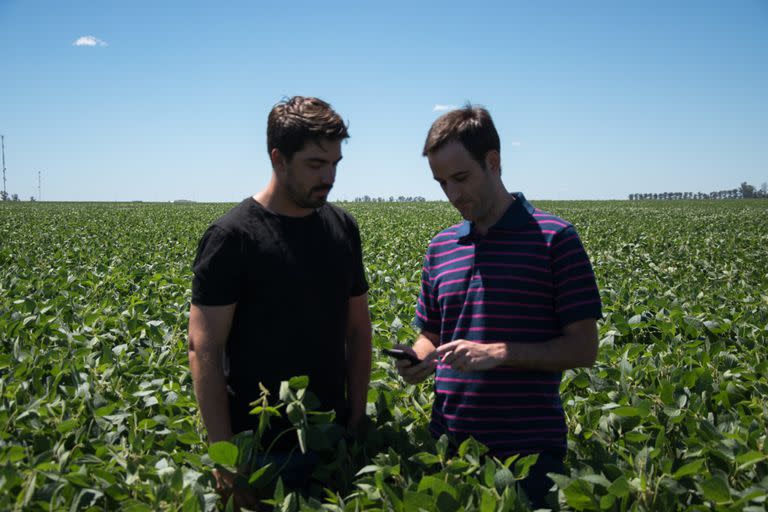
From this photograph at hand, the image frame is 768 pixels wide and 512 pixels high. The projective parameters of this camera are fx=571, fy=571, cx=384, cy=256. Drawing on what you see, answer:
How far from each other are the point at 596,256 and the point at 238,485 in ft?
31.8

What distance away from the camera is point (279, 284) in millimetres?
2289

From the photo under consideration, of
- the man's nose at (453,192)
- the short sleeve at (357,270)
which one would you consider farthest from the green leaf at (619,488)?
the short sleeve at (357,270)

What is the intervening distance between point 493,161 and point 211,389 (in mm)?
1367

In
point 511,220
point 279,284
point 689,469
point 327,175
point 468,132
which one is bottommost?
point 689,469

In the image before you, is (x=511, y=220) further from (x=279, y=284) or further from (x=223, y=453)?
(x=223, y=453)

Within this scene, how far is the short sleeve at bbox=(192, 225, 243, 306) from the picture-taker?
84.9 inches

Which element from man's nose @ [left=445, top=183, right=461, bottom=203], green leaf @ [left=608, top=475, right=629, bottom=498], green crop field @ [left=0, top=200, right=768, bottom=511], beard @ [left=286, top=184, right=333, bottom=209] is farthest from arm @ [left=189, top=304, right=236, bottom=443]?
green leaf @ [left=608, top=475, right=629, bottom=498]

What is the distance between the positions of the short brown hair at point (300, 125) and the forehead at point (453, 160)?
0.41 m

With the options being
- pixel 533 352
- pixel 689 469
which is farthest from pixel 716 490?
pixel 533 352

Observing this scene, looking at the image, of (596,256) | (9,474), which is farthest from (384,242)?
(9,474)

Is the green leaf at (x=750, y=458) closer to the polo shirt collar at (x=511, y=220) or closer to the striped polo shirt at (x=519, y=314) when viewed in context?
the striped polo shirt at (x=519, y=314)

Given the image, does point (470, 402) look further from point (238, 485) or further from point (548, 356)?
point (238, 485)

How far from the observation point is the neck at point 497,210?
2193 millimetres

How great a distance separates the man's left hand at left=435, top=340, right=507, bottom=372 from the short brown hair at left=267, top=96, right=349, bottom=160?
3.00ft
